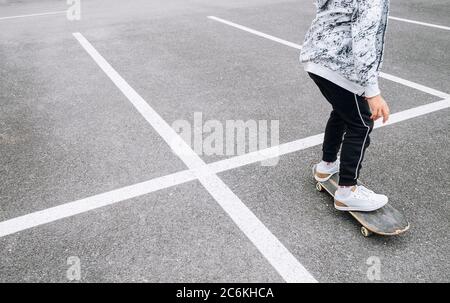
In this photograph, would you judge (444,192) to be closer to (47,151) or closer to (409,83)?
(409,83)

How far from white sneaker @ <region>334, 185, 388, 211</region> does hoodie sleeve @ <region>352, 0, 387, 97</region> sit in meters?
0.80

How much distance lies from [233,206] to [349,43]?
1.51 m

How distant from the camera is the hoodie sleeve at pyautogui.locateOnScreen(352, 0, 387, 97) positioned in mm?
2211

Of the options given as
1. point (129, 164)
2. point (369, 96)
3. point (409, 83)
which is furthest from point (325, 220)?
point (409, 83)

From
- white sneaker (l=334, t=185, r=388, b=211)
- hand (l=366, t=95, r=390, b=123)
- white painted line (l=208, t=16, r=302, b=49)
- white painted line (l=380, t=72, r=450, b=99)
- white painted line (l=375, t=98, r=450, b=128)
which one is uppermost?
white painted line (l=208, t=16, r=302, b=49)

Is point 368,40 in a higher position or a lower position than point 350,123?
higher

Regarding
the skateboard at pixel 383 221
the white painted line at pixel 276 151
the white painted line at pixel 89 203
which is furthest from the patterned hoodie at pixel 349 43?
the white painted line at pixel 89 203

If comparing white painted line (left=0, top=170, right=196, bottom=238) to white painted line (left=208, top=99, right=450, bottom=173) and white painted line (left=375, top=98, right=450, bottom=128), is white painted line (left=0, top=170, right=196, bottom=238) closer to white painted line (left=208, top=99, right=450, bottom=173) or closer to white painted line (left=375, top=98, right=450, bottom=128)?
white painted line (left=208, top=99, right=450, bottom=173)

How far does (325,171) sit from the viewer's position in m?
3.22

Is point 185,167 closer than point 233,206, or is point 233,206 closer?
point 233,206

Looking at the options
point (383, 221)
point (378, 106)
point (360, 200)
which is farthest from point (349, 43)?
point (383, 221)

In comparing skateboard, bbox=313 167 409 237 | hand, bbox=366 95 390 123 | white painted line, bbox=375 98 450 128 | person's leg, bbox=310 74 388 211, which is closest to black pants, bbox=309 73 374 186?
person's leg, bbox=310 74 388 211

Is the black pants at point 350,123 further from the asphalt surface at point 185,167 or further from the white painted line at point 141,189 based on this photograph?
the white painted line at point 141,189

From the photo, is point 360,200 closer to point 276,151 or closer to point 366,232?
point 366,232
